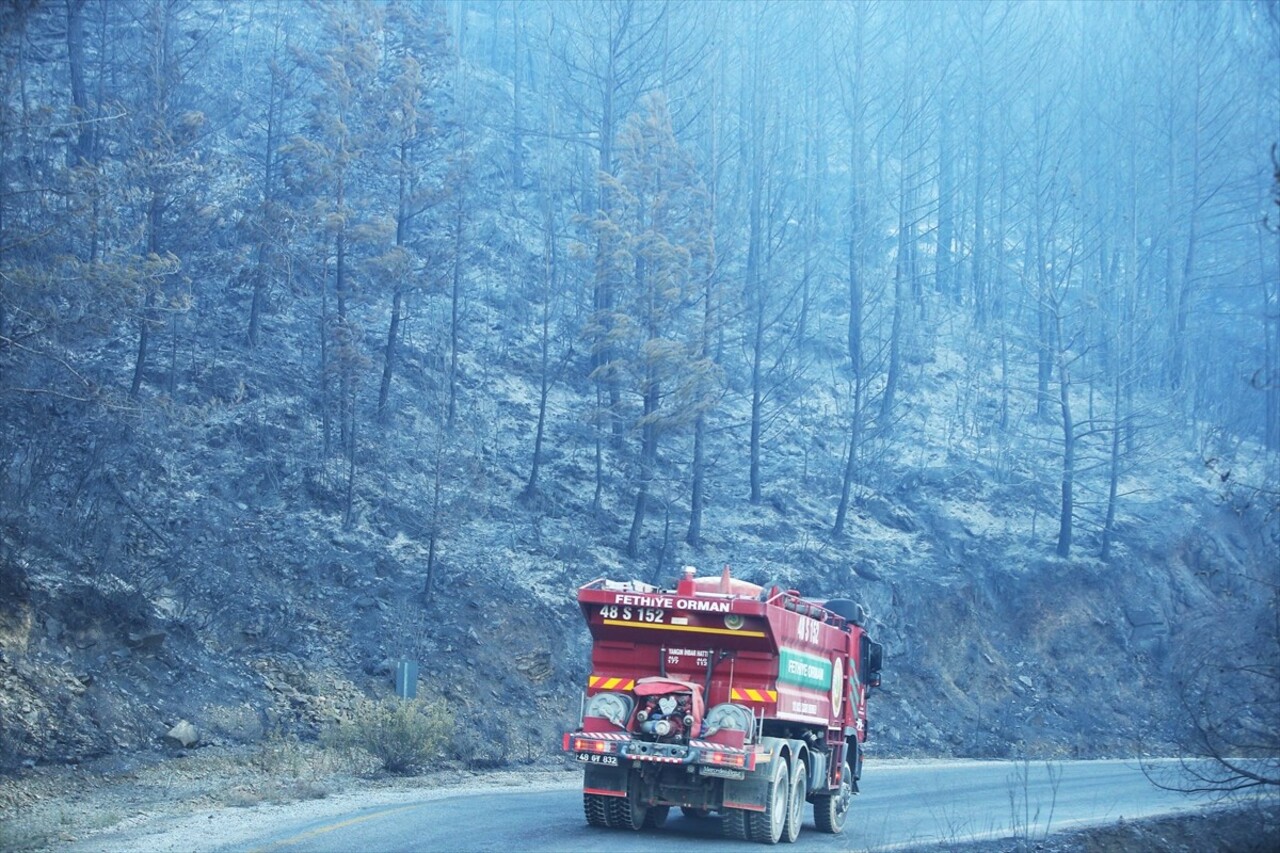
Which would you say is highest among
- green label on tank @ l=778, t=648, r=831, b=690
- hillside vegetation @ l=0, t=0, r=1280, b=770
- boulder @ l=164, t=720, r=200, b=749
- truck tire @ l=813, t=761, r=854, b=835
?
hillside vegetation @ l=0, t=0, r=1280, b=770

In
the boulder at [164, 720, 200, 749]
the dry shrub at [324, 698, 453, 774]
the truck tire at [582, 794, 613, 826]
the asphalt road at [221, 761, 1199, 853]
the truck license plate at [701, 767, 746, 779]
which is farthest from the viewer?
the dry shrub at [324, 698, 453, 774]

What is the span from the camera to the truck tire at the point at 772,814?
13836 millimetres

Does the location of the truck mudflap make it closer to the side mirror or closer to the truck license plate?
the truck license plate

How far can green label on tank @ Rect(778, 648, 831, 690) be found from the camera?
14582 millimetres

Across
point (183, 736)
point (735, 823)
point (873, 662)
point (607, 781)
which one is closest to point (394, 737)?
point (183, 736)

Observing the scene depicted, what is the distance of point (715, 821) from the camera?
53.4 feet

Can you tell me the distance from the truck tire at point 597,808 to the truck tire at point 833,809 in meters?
3.71

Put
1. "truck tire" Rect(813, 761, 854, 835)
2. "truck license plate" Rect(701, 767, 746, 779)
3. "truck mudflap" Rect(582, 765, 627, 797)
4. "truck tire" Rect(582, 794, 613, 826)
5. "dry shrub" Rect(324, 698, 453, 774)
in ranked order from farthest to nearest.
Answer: "dry shrub" Rect(324, 698, 453, 774) → "truck tire" Rect(813, 761, 854, 835) → "truck tire" Rect(582, 794, 613, 826) → "truck mudflap" Rect(582, 765, 627, 797) → "truck license plate" Rect(701, 767, 746, 779)

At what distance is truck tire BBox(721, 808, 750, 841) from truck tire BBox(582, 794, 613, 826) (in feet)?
4.68

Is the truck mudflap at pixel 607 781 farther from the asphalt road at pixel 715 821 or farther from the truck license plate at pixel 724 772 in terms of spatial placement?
the truck license plate at pixel 724 772

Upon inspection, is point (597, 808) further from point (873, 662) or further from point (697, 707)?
point (873, 662)

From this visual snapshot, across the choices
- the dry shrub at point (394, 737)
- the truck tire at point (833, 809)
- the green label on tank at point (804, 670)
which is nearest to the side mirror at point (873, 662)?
the truck tire at point (833, 809)

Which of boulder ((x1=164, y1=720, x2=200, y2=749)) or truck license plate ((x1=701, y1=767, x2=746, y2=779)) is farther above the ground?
truck license plate ((x1=701, y1=767, x2=746, y2=779))

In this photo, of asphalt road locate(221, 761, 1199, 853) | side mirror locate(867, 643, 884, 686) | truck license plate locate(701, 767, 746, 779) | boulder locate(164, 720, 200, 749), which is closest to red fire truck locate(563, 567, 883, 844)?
truck license plate locate(701, 767, 746, 779)
